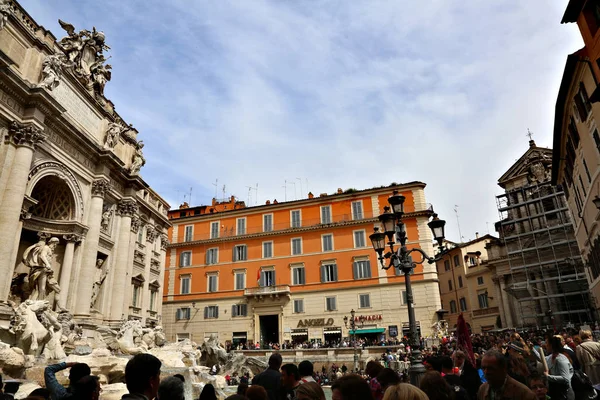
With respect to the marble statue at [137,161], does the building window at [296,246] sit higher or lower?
lower

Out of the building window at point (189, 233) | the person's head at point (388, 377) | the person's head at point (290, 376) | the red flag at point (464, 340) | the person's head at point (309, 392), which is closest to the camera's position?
the person's head at point (309, 392)

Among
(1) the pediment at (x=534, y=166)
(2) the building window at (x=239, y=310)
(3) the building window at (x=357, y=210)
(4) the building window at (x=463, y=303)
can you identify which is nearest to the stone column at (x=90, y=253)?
(2) the building window at (x=239, y=310)

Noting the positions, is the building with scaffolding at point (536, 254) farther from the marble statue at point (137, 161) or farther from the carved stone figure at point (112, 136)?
the carved stone figure at point (112, 136)

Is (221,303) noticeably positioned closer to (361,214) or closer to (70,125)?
(361,214)

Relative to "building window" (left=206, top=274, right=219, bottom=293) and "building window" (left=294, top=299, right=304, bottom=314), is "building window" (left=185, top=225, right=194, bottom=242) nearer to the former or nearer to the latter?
"building window" (left=206, top=274, right=219, bottom=293)

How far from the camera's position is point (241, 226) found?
36.3m

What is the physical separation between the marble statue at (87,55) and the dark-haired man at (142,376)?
2012 cm

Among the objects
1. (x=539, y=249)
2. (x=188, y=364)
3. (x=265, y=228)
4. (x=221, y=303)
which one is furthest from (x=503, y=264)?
(x=188, y=364)

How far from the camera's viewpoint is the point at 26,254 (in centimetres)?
1644

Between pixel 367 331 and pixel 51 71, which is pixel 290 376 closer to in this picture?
pixel 51 71

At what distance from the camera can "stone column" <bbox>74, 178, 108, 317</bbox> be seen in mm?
18302

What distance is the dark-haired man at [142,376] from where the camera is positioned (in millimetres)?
2812

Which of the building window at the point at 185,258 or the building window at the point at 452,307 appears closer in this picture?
the building window at the point at 185,258

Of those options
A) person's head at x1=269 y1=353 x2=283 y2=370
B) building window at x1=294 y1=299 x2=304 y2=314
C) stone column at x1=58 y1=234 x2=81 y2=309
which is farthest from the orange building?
person's head at x1=269 y1=353 x2=283 y2=370
